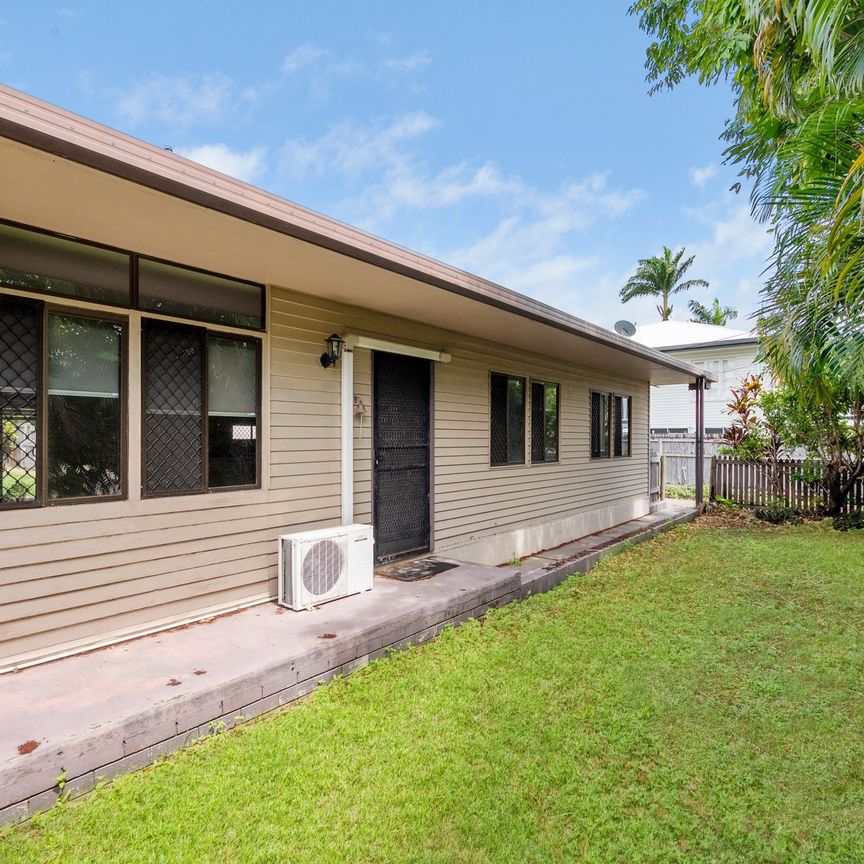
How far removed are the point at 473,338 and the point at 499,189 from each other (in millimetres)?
16263

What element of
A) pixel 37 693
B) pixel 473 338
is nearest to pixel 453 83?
pixel 473 338

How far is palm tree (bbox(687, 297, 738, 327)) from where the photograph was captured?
3219 centimetres

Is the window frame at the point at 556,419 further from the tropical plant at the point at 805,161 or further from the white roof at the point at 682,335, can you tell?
the white roof at the point at 682,335

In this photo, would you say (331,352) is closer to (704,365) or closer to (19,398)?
(19,398)

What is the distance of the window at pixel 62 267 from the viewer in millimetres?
3051

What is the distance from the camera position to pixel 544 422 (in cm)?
792

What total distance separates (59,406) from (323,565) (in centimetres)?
195

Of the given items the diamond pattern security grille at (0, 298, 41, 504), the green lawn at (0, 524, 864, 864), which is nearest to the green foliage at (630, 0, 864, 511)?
the green lawn at (0, 524, 864, 864)

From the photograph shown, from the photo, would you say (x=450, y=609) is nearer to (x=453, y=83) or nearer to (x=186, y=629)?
(x=186, y=629)

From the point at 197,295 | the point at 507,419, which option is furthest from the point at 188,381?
the point at 507,419

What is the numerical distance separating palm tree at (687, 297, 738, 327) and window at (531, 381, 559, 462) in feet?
90.8

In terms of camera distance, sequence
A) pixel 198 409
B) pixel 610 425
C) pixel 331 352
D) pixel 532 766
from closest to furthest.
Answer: pixel 532 766, pixel 198 409, pixel 331 352, pixel 610 425

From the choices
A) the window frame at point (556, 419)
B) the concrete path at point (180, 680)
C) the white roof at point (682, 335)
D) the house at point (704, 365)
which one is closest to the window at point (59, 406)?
the concrete path at point (180, 680)

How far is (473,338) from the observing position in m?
6.45
